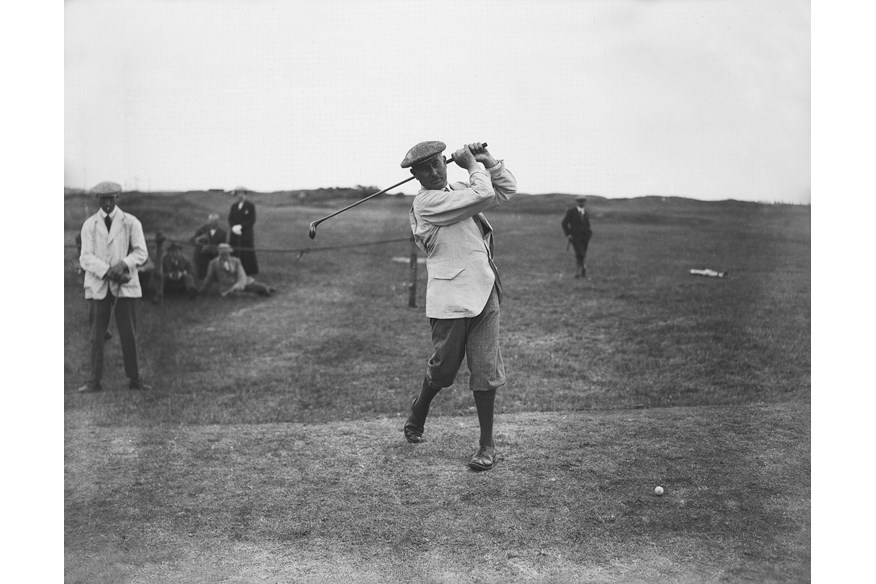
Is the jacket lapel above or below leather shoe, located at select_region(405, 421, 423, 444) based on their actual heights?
above

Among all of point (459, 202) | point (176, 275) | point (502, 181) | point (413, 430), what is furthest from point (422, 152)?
point (176, 275)

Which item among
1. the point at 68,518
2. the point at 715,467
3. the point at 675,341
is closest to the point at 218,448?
the point at 68,518

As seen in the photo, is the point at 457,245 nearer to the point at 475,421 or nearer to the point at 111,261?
the point at 475,421

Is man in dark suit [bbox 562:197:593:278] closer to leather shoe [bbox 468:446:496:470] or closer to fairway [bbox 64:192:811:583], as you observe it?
fairway [bbox 64:192:811:583]

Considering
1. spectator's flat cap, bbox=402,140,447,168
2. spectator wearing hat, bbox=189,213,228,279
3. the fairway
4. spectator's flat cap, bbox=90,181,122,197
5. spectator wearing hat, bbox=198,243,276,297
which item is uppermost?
spectator's flat cap, bbox=402,140,447,168

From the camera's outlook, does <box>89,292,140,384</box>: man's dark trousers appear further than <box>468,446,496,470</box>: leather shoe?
Yes

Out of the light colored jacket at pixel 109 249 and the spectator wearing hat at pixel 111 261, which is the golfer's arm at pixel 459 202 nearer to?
the spectator wearing hat at pixel 111 261

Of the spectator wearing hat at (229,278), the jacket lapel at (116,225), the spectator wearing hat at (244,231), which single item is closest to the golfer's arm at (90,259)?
the jacket lapel at (116,225)

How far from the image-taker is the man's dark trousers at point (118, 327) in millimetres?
7035

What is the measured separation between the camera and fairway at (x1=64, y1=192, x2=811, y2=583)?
3.89 meters

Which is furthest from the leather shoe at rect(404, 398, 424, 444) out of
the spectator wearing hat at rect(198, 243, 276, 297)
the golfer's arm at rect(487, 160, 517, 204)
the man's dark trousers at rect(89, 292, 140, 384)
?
the spectator wearing hat at rect(198, 243, 276, 297)

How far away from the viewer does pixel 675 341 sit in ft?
26.6

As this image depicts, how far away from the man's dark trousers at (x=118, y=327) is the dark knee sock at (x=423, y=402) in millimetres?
3259

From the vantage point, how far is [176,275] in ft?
34.8
